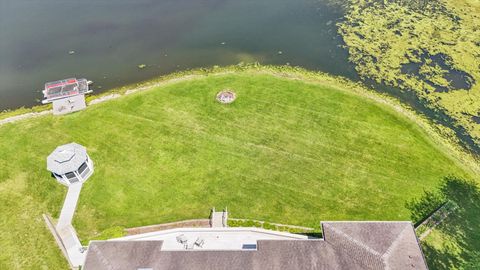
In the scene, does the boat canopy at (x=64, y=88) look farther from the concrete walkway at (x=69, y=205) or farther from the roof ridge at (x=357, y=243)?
the roof ridge at (x=357, y=243)

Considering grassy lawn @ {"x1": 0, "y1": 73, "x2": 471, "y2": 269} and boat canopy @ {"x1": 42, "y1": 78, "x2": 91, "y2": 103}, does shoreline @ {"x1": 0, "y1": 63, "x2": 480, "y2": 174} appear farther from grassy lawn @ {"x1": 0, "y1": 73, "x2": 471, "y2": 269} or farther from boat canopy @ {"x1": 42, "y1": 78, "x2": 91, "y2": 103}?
boat canopy @ {"x1": 42, "y1": 78, "x2": 91, "y2": 103}

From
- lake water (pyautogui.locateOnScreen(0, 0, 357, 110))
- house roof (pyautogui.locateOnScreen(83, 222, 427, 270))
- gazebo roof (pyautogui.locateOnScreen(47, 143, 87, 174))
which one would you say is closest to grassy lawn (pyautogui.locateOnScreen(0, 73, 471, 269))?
gazebo roof (pyautogui.locateOnScreen(47, 143, 87, 174))

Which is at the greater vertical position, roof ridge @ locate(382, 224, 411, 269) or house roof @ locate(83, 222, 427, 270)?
roof ridge @ locate(382, 224, 411, 269)

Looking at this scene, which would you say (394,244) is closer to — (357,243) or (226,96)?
(357,243)

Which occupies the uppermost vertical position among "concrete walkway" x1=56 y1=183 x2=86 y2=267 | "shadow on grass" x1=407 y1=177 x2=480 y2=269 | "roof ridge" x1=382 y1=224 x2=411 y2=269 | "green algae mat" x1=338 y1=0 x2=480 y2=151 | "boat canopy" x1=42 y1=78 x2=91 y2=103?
"green algae mat" x1=338 y1=0 x2=480 y2=151

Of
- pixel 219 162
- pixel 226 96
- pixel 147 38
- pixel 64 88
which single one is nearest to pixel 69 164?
pixel 219 162

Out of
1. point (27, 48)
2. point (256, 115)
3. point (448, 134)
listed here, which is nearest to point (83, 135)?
point (256, 115)
